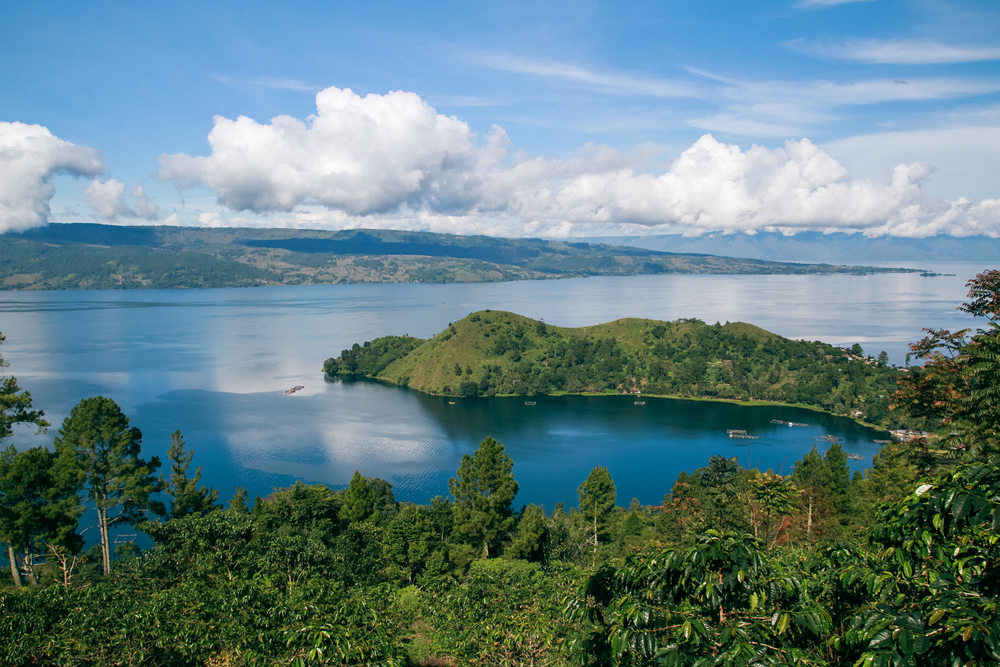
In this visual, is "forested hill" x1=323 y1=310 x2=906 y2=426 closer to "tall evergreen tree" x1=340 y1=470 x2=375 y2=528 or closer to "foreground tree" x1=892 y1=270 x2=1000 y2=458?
"tall evergreen tree" x1=340 y1=470 x2=375 y2=528

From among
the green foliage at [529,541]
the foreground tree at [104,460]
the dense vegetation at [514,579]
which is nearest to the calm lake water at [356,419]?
the green foliage at [529,541]

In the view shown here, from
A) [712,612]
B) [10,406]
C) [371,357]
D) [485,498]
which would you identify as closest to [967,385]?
[712,612]

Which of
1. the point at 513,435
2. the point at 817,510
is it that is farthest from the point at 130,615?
the point at 513,435

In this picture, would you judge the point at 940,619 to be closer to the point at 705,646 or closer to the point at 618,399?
the point at 705,646

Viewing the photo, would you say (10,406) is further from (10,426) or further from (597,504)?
(597,504)

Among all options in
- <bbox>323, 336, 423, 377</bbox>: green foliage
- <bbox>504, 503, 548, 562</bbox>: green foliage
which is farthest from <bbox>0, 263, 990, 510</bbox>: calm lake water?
<bbox>504, 503, 548, 562</bbox>: green foliage

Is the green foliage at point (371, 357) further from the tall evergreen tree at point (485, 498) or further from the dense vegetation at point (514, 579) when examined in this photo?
the tall evergreen tree at point (485, 498)
